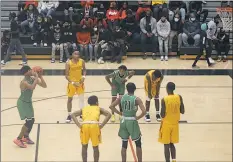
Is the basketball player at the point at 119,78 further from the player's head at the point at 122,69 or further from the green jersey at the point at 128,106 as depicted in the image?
the green jersey at the point at 128,106

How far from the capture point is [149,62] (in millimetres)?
18531

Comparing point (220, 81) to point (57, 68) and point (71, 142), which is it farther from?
point (71, 142)

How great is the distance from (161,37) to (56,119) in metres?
7.14

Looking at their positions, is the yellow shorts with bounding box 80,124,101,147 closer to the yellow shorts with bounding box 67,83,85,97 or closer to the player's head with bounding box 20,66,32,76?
the player's head with bounding box 20,66,32,76

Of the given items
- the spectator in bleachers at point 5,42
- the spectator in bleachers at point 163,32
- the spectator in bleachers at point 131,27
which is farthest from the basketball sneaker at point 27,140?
the spectator in bleachers at point 163,32

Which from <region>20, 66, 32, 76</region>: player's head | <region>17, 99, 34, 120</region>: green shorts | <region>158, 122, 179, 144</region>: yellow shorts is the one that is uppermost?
<region>20, 66, 32, 76</region>: player's head

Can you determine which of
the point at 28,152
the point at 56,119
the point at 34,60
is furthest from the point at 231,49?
the point at 28,152

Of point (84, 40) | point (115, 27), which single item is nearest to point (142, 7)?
point (115, 27)

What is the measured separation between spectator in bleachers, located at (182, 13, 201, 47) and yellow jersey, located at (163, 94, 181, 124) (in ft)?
31.6

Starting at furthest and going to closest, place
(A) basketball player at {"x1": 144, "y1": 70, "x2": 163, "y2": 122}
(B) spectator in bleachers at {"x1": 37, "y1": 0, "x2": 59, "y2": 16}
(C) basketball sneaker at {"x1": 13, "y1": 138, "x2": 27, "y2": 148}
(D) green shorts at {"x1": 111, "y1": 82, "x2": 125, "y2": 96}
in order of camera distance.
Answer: (B) spectator in bleachers at {"x1": 37, "y1": 0, "x2": 59, "y2": 16}
(D) green shorts at {"x1": 111, "y1": 82, "x2": 125, "y2": 96}
(A) basketball player at {"x1": 144, "y1": 70, "x2": 163, "y2": 122}
(C) basketball sneaker at {"x1": 13, "y1": 138, "x2": 27, "y2": 148}

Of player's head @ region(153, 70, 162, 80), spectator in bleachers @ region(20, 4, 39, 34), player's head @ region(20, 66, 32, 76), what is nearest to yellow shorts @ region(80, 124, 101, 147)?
player's head @ region(20, 66, 32, 76)

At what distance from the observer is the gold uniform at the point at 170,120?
31.4 feet

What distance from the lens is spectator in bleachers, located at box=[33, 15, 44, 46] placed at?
19000mm

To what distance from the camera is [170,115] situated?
9.63m
